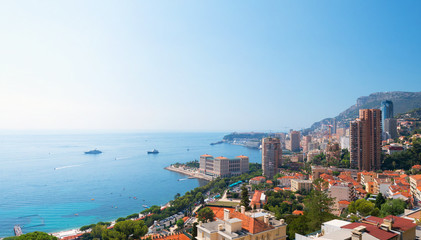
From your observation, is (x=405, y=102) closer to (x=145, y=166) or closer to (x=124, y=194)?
(x=145, y=166)

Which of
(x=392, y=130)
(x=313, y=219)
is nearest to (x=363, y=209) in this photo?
(x=313, y=219)

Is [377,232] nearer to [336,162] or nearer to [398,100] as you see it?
[336,162]

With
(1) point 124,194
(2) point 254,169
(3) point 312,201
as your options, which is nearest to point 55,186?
(1) point 124,194

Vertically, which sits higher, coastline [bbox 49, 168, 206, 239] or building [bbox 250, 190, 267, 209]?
building [bbox 250, 190, 267, 209]

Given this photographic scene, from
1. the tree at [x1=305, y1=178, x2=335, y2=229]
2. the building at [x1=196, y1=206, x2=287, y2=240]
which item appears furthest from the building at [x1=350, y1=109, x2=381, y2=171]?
the building at [x1=196, y1=206, x2=287, y2=240]

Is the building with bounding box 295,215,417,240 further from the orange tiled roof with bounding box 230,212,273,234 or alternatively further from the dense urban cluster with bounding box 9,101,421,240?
the orange tiled roof with bounding box 230,212,273,234
